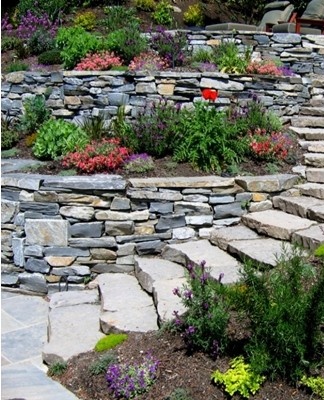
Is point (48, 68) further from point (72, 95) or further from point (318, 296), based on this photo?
point (318, 296)

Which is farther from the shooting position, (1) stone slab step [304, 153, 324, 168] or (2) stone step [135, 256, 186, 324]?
(1) stone slab step [304, 153, 324, 168]

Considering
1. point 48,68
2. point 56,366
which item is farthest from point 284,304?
point 48,68

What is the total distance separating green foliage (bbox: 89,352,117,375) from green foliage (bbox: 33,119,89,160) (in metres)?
2.95

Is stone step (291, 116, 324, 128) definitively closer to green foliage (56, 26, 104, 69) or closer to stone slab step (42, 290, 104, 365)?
green foliage (56, 26, 104, 69)

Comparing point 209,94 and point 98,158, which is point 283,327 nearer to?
point 98,158

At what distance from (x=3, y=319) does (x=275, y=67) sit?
5134 mm

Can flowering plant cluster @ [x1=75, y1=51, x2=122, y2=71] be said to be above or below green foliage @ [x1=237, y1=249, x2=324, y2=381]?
above

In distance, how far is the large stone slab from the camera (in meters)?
5.39

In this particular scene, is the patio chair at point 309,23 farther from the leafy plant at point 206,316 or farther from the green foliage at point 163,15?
the leafy plant at point 206,316

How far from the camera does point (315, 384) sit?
3.27 metres

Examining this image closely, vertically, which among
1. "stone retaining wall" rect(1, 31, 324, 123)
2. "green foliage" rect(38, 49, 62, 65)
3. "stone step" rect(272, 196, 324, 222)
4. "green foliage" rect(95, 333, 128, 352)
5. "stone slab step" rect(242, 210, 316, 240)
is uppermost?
"green foliage" rect(38, 49, 62, 65)

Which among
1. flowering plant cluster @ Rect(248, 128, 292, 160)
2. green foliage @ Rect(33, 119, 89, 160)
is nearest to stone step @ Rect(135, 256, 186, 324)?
green foliage @ Rect(33, 119, 89, 160)

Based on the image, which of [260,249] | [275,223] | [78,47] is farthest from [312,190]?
[78,47]

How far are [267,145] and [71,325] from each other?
3.03 metres
